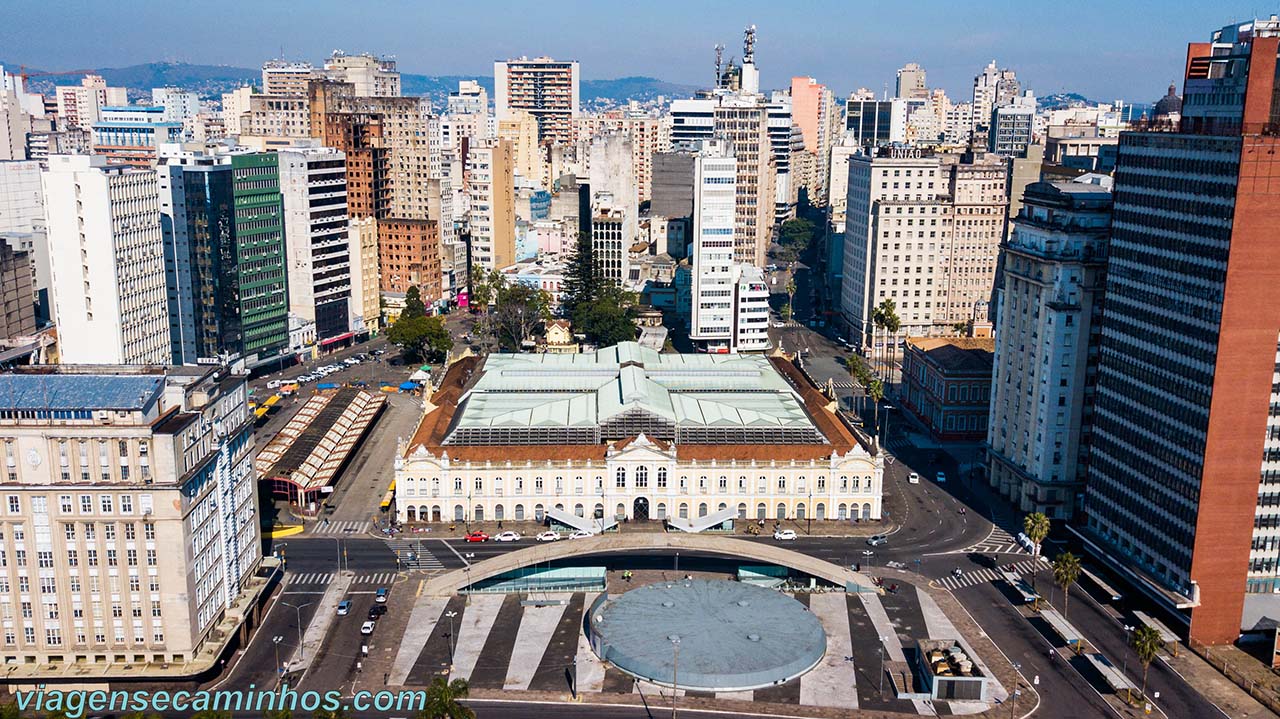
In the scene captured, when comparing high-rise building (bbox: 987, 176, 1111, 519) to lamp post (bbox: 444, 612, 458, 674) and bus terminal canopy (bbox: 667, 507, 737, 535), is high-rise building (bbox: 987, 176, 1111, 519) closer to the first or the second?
bus terminal canopy (bbox: 667, 507, 737, 535)

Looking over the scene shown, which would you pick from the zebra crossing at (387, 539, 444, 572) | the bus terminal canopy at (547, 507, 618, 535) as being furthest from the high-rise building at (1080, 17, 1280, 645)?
the zebra crossing at (387, 539, 444, 572)

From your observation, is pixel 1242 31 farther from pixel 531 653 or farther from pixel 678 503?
pixel 531 653

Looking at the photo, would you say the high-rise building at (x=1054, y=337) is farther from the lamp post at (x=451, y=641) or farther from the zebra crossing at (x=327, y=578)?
the zebra crossing at (x=327, y=578)

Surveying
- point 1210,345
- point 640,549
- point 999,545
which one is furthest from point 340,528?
point 1210,345

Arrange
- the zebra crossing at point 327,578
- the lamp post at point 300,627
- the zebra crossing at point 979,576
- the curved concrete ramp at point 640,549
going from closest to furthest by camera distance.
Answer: the lamp post at point 300,627 → the curved concrete ramp at point 640,549 → the zebra crossing at point 327,578 → the zebra crossing at point 979,576

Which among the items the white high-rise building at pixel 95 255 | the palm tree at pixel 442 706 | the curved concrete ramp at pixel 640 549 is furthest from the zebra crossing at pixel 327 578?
the white high-rise building at pixel 95 255

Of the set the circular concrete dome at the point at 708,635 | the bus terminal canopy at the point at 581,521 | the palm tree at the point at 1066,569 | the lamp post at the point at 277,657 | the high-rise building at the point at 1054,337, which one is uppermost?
the high-rise building at the point at 1054,337

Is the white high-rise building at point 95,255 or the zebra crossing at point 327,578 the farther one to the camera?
the white high-rise building at point 95,255
